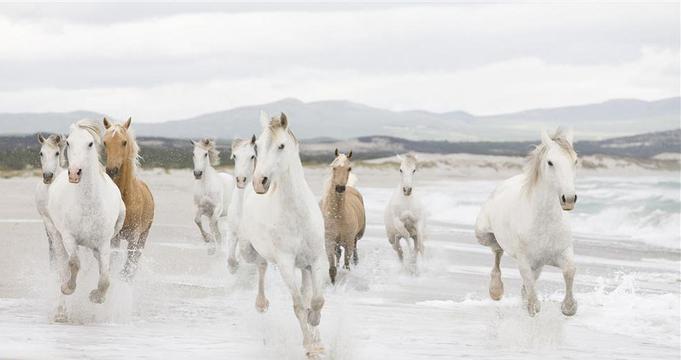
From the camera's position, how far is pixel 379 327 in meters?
10.7

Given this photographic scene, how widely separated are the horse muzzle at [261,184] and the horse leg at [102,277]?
2.95 metres

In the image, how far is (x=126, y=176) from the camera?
11625 millimetres

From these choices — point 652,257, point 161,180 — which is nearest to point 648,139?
point 161,180

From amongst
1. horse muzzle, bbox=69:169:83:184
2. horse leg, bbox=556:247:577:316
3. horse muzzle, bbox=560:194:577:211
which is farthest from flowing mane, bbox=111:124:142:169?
horse muzzle, bbox=560:194:577:211

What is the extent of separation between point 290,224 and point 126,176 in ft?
12.1

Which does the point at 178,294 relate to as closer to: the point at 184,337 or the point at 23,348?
the point at 184,337

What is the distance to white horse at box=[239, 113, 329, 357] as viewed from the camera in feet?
26.9

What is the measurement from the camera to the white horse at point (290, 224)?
8211 mm

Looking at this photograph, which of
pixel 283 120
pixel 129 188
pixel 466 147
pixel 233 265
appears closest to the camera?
pixel 283 120

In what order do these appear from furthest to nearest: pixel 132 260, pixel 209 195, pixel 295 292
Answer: pixel 209 195, pixel 132 260, pixel 295 292

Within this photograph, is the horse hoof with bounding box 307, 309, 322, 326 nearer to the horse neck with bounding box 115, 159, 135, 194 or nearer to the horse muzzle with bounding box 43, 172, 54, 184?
the horse neck with bounding box 115, 159, 135, 194

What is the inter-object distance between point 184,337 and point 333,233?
4486mm

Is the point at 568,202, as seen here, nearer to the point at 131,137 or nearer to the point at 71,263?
the point at 71,263

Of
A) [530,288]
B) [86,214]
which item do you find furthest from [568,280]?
[86,214]
